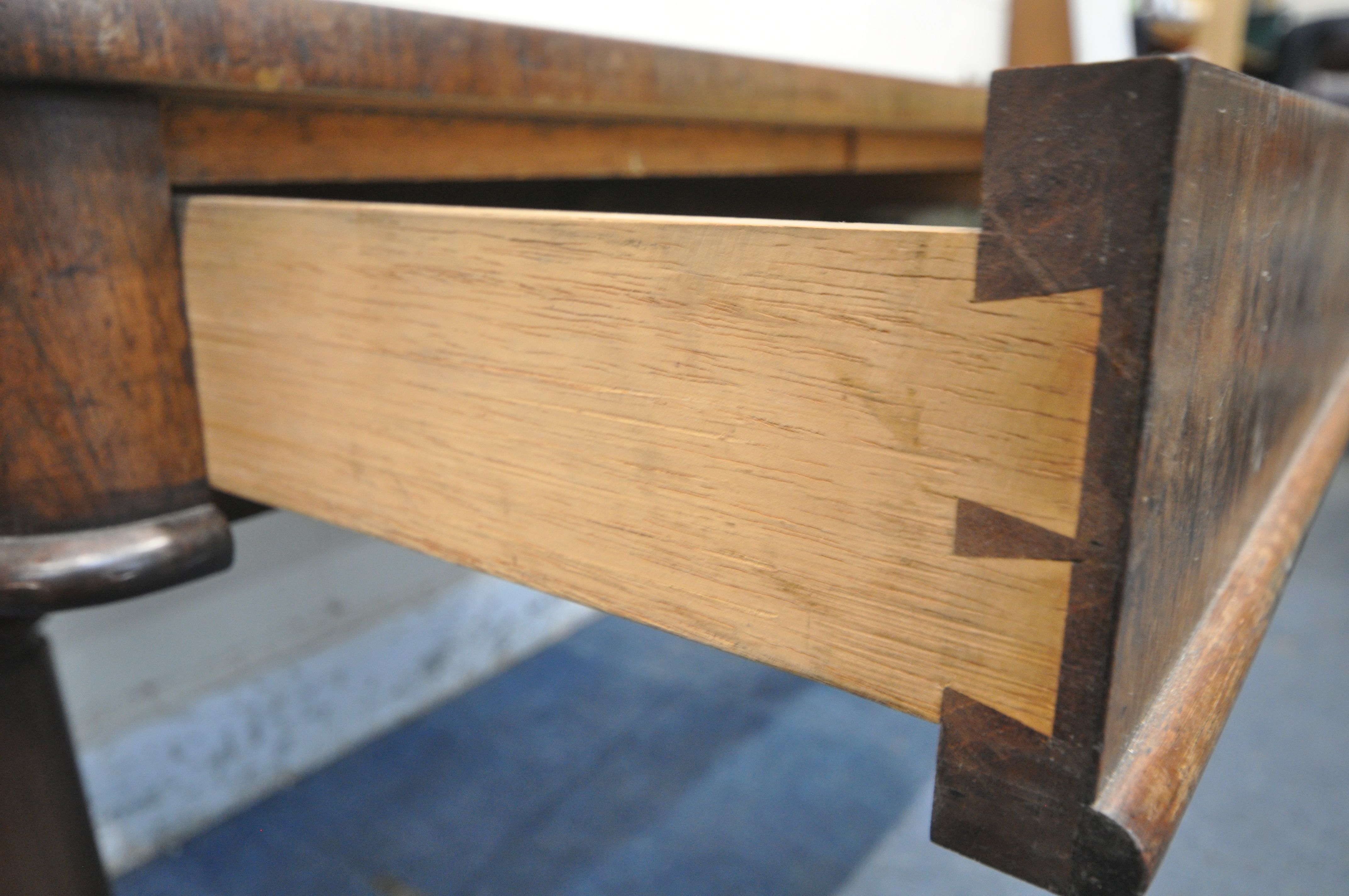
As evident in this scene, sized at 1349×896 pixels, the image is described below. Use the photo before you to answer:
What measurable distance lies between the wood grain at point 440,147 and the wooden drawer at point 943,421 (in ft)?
0.24

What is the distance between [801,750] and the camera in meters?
1.06

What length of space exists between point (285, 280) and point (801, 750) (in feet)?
Answer: 2.80

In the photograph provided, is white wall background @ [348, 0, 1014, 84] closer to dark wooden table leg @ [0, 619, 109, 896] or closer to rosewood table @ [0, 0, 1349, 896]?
rosewood table @ [0, 0, 1349, 896]

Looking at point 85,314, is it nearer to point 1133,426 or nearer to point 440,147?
point 440,147

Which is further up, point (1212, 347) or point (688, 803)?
point (1212, 347)

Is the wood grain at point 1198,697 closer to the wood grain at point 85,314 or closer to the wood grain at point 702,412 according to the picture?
the wood grain at point 702,412

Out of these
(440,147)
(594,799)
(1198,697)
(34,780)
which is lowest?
(594,799)

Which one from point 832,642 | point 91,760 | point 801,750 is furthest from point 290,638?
point 832,642

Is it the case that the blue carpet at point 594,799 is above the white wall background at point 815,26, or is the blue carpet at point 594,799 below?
below

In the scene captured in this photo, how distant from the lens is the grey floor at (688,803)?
87cm

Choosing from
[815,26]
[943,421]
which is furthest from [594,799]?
[815,26]

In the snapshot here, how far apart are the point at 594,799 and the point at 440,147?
707 mm

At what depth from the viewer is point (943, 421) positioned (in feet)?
0.72

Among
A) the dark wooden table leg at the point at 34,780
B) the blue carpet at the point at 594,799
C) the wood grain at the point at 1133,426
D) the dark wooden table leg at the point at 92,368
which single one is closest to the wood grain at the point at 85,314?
the dark wooden table leg at the point at 92,368
